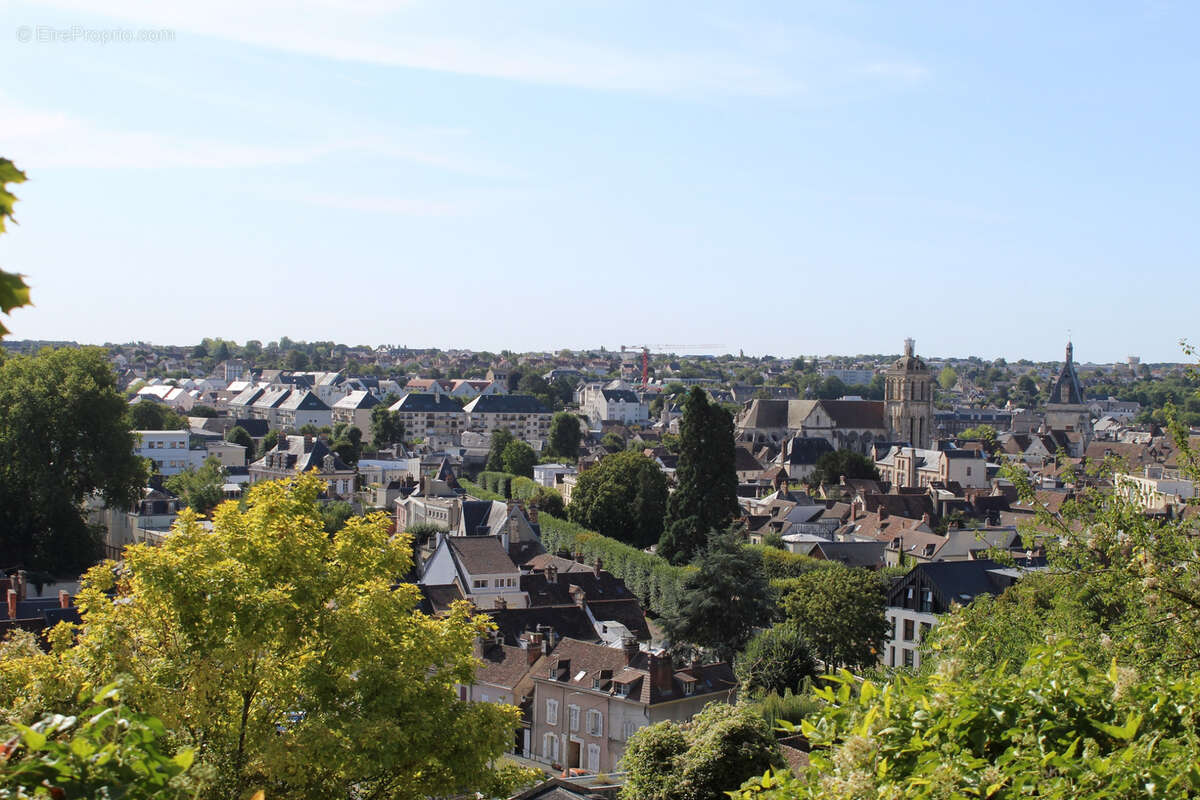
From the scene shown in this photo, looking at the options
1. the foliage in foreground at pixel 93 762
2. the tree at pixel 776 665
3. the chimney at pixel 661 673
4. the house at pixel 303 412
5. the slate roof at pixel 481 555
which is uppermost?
the foliage in foreground at pixel 93 762

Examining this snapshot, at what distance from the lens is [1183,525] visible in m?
10.9

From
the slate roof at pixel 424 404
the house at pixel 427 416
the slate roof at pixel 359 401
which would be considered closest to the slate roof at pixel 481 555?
the house at pixel 427 416

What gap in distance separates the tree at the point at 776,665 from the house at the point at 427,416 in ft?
233

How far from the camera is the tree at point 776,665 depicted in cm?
2764

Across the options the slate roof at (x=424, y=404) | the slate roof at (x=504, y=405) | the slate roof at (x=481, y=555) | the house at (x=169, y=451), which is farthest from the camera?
the slate roof at (x=424, y=404)

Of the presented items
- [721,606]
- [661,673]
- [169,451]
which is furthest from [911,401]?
[661,673]

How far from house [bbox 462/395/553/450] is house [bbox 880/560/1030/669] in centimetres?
6609

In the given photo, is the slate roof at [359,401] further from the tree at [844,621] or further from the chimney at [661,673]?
the chimney at [661,673]

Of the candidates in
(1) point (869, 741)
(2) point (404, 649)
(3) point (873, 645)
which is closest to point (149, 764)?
(1) point (869, 741)

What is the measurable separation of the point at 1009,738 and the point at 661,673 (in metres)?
18.3

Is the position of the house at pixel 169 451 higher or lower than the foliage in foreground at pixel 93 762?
lower

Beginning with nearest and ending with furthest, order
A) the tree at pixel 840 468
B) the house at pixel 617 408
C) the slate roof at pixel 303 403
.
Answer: the tree at pixel 840 468, the slate roof at pixel 303 403, the house at pixel 617 408

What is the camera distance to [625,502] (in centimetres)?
5106

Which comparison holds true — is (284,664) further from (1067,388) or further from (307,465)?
(1067,388)
